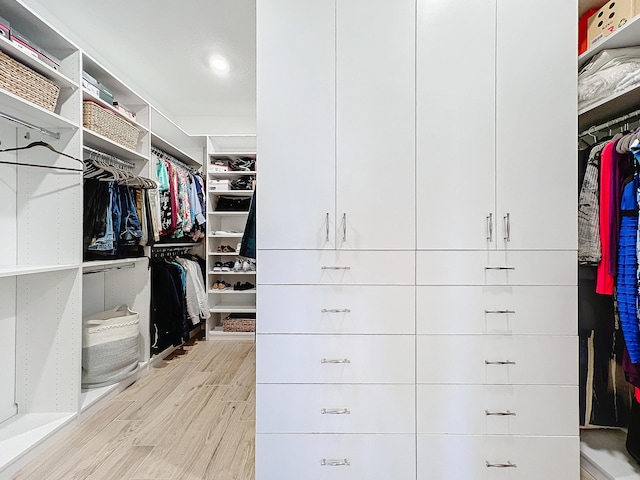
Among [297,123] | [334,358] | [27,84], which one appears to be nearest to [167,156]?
[27,84]

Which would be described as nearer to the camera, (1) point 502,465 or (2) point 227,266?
(1) point 502,465

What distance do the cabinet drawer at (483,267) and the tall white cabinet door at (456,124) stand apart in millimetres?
49

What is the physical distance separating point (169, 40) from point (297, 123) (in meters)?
1.98

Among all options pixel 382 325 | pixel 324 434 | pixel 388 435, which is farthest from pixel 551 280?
pixel 324 434

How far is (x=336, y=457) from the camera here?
1.42m

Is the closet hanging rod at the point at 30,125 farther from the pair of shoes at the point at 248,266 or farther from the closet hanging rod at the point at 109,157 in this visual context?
the pair of shoes at the point at 248,266

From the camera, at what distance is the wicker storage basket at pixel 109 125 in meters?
2.14

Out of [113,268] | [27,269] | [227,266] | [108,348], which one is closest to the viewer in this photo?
[27,269]

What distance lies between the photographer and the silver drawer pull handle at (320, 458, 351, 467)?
1412 mm

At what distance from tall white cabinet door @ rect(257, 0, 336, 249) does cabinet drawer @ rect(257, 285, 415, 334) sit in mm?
211

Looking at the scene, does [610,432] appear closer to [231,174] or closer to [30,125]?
[30,125]

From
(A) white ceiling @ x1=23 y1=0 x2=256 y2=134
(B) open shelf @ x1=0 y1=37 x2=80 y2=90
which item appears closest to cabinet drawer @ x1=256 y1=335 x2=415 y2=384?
(B) open shelf @ x1=0 y1=37 x2=80 y2=90

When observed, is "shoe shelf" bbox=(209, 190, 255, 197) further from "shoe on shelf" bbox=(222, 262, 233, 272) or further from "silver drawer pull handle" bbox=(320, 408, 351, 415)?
"silver drawer pull handle" bbox=(320, 408, 351, 415)

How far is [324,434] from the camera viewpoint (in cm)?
142
